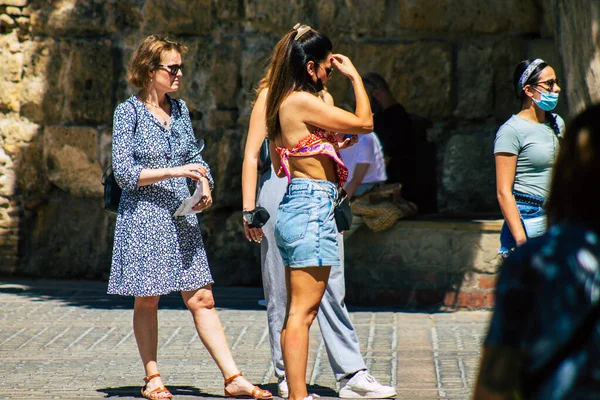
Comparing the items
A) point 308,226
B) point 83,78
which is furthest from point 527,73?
point 83,78

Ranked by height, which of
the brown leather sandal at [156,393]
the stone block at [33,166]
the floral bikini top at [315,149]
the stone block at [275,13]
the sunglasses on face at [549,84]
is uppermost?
the stone block at [275,13]

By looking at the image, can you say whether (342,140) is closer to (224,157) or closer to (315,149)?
(315,149)

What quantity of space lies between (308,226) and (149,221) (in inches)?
39.9

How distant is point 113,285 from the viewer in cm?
508

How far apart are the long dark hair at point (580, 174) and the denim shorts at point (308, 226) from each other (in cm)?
230

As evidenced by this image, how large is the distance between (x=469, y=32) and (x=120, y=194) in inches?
188

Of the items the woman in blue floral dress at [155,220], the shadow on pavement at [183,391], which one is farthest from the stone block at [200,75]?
the shadow on pavement at [183,391]

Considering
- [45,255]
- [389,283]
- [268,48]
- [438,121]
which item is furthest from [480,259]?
[45,255]

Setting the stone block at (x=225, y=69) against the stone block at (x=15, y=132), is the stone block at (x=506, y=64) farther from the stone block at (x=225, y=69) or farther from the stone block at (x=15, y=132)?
the stone block at (x=15, y=132)

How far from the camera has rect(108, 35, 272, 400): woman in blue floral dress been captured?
197 inches

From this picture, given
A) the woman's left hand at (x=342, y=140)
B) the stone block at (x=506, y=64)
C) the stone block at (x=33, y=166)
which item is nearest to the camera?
the woman's left hand at (x=342, y=140)

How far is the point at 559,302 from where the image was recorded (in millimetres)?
2006

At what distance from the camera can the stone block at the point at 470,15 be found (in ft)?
29.5

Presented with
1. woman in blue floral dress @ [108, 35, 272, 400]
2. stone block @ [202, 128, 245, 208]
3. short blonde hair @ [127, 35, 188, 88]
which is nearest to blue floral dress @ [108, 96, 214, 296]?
woman in blue floral dress @ [108, 35, 272, 400]
